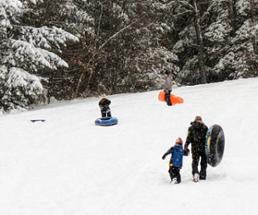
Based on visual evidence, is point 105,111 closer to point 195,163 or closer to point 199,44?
point 195,163

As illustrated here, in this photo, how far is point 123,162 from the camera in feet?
50.6

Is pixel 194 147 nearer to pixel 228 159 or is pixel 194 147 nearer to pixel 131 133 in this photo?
pixel 228 159

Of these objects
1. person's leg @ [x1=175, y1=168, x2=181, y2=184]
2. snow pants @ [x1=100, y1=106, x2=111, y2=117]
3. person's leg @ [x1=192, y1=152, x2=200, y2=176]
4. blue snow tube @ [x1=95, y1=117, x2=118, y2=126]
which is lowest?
A: person's leg @ [x1=175, y1=168, x2=181, y2=184]

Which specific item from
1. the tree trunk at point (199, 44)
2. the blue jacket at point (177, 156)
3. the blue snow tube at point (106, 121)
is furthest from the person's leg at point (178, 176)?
the tree trunk at point (199, 44)

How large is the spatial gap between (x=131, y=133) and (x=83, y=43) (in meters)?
14.5

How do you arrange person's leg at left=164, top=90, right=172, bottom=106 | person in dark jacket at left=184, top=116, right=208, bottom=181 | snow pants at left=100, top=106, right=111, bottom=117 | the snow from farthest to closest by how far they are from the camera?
person's leg at left=164, top=90, right=172, bottom=106 < snow pants at left=100, top=106, right=111, bottom=117 < person in dark jacket at left=184, top=116, right=208, bottom=181 < the snow

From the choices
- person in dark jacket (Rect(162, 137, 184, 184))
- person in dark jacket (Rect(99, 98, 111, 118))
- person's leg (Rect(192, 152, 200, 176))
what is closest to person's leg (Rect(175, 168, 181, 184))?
person in dark jacket (Rect(162, 137, 184, 184))

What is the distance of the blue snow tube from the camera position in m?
20.2

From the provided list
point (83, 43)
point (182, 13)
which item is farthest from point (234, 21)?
point (83, 43)

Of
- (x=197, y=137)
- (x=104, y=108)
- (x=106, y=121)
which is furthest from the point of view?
(x=104, y=108)

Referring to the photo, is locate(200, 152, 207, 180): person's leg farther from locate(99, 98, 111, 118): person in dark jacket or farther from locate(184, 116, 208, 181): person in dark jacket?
locate(99, 98, 111, 118): person in dark jacket

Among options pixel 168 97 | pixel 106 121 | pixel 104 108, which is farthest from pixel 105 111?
pixel 168 97

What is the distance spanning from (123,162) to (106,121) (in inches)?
192

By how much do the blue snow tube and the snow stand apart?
0.85ft
